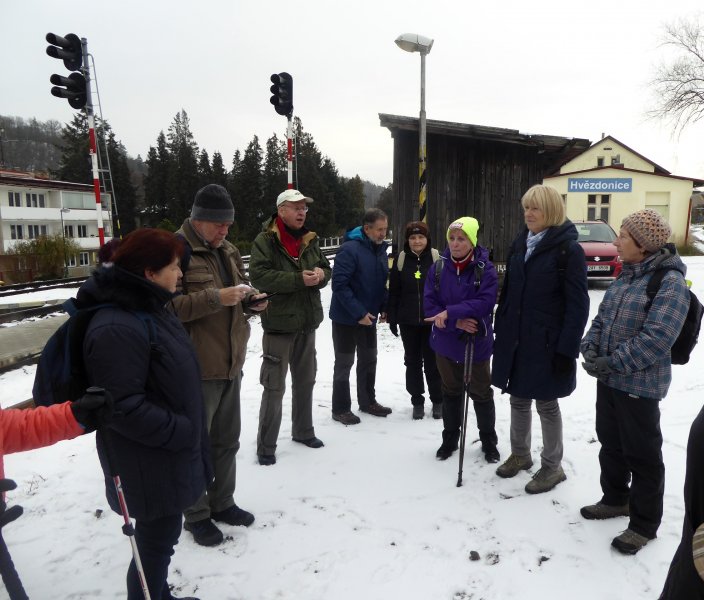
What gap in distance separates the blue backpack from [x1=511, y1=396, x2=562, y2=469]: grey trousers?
9.16 feet

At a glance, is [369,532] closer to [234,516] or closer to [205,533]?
[234,516]

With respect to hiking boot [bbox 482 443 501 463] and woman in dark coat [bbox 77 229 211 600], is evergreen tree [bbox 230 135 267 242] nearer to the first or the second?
hiking boot [bbox 482 443 501 463]

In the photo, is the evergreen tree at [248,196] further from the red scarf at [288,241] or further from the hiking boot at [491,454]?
the hiking boot at [491,454]

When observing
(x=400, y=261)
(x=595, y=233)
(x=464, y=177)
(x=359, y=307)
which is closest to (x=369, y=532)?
(x=359, y=307)

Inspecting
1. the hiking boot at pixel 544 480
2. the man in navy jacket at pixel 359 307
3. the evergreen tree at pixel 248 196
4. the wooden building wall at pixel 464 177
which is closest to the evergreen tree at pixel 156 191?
the evergreen tree at pixel 248 196

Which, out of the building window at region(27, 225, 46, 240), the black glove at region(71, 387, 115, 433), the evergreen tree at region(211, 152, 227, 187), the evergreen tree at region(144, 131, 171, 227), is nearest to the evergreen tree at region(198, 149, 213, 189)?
the evergreen tree at region(211, 152, 227, 187)

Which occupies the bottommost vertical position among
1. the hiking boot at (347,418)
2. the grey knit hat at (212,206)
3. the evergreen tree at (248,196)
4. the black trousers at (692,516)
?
the hiking boot at (347,418)

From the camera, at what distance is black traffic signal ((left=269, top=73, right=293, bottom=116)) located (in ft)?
30.1

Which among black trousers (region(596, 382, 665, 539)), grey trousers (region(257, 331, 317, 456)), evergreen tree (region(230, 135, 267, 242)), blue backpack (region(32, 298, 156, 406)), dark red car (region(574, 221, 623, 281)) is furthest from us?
evergreen tree (region(230, 135, 267, 242))

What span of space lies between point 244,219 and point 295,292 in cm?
4928

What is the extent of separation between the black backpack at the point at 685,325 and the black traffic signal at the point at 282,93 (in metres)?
8.07

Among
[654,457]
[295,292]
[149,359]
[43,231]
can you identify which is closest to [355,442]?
[295,292]

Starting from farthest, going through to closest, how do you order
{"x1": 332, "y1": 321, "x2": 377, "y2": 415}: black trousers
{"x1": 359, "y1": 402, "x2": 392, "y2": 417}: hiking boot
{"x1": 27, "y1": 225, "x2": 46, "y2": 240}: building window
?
{"x1": 27, "y1": 225, "x2": 46, "y2": 240}: building window, {"x1": 359, "y1": 402, "x2": 392, "y2": 417}: hiking boot, {"x1": 332, "y1": 321, "x2": 377, "y2": 415}: black trousers

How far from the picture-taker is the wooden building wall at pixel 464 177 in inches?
437
